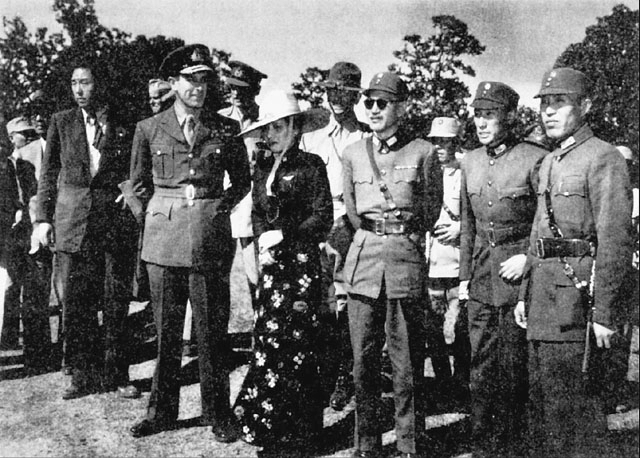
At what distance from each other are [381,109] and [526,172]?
959 mm

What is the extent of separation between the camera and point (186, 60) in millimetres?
4773

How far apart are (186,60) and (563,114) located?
2.50 meters

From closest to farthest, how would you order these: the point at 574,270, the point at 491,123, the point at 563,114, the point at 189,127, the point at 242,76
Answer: the point at 574,270
the point at 563,114
the point at 491,123
the point at 189,127
the point at 242,76

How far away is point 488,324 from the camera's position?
4.28 m

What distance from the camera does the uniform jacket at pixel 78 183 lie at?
5.55 metres

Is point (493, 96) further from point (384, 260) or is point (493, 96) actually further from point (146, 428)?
point (146, 428)

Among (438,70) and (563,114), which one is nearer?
(563,114)

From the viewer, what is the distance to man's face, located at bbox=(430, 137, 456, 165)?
6578 mm

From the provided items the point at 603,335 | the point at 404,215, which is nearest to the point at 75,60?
the point at 404,215

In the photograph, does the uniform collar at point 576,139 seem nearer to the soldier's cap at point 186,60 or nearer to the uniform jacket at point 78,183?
the soldier's cap at point 186,60

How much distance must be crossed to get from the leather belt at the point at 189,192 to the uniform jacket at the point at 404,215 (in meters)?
1.03

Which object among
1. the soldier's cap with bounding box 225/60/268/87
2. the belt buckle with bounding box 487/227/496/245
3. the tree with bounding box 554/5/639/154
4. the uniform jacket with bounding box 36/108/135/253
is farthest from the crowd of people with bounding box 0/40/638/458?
the tree with bounding box 554/5/639/154

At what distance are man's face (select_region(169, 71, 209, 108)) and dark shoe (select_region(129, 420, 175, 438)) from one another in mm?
2173

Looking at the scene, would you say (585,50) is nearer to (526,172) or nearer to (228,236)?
(526,172)
